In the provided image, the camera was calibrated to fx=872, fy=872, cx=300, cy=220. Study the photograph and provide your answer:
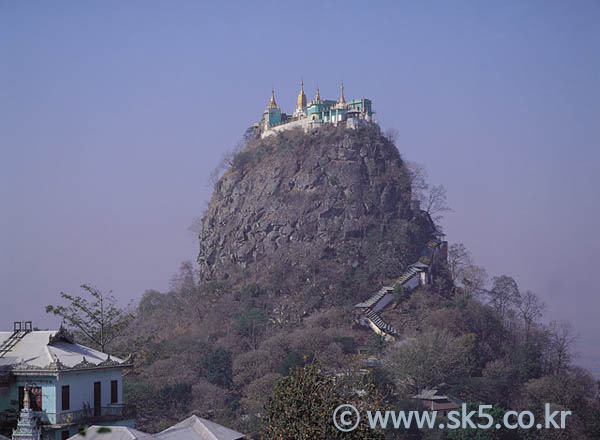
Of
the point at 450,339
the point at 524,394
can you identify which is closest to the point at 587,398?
the point at 524,394

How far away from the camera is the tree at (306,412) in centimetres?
2470

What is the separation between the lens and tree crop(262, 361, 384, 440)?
2470cm

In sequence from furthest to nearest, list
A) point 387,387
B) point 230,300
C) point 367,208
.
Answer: point 367,208 → point 230,300 → point 387,387

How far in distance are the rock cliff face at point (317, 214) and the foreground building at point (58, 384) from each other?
4950 cm

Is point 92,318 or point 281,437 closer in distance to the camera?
point 281,437

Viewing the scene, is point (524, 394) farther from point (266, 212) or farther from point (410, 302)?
point (266, 212)

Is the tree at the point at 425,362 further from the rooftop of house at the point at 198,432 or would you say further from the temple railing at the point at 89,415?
the rooftop of house at the point at 198,432

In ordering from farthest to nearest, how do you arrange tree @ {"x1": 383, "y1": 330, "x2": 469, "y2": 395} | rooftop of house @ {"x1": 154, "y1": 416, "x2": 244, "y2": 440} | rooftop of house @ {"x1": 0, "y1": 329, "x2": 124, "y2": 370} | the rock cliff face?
the rock cliff face → tree @ {"x1": 383, "y1": 330, "x2": 469, "y2": 395} → rooftop of house @ {"x1": 0, "y1": 329, "x2": 124, "y2": 370} → rooftop of house @ {"x1": 154, "y1": 416, "x2": 244, "y2": 440}

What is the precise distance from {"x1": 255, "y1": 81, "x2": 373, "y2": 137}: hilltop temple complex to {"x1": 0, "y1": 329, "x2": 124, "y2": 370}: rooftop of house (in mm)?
64437

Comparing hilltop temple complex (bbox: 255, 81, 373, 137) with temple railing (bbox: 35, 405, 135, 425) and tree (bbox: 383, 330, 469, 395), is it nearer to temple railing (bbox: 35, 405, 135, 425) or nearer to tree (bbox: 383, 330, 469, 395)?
tree (bbox: 383, 330, 469, 395)

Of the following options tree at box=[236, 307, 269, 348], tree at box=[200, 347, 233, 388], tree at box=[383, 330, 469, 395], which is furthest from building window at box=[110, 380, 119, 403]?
tree at box=[236, 307, 269, 348]

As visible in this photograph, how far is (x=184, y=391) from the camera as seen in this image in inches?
2203

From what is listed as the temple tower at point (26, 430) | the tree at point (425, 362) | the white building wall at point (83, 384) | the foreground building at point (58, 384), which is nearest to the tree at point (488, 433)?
the tree at point (425, 362)

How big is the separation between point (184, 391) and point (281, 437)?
32.3m
